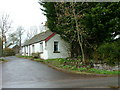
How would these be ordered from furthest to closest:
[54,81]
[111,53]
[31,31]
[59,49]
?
[31,31] → [59,49] → [111,53] → [54,81]

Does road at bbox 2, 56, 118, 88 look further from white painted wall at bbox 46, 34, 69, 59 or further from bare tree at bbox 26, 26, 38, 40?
bare tree at bbox 26, 26, 38, 40

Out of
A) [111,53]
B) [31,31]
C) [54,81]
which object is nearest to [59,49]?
[111,53]

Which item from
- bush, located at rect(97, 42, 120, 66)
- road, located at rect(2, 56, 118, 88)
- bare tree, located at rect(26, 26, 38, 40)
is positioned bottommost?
road, located at rect(2, 56, 118, 88)

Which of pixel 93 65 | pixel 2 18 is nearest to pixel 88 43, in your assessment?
pixel 93 65

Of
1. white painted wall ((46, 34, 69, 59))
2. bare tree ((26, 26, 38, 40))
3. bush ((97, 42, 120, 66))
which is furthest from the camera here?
bare tree ((26, 26, 38, 40))

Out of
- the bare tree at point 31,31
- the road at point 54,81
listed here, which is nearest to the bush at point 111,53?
the road at point 54,81

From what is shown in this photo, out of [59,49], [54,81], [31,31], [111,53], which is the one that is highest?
[31,31]

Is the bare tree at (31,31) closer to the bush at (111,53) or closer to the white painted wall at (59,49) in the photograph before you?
the white painted wall at (59,49)

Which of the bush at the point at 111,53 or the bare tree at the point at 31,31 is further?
the bare tree at the point at 31,31

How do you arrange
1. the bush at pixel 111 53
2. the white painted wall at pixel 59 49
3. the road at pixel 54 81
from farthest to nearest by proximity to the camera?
the white painted wall at pixel 59 49 < the bush at pixel 111 53 < the road at pixel 54 81

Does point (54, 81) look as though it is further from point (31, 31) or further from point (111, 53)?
point (31, 31)

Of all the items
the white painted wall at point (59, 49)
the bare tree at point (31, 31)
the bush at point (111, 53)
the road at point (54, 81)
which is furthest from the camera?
the bare tree at point (31, 31)

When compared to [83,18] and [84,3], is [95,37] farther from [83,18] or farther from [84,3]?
[84,3]

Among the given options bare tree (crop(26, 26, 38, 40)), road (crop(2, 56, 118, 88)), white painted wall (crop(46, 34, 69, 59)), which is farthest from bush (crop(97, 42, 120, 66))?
bare tree (crop(26, 26, 38, 40))
